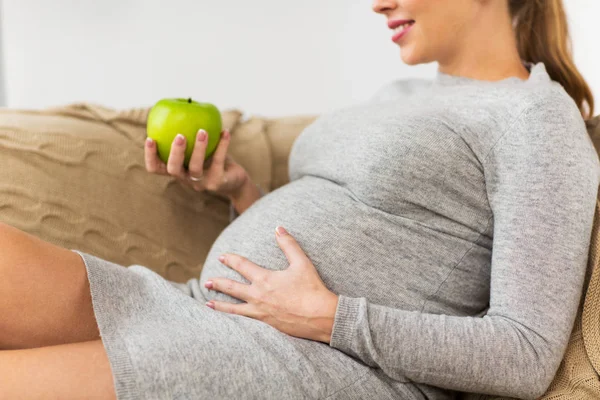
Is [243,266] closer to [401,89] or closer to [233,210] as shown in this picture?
[233,210]

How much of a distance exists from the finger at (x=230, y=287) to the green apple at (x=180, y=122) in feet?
0.89

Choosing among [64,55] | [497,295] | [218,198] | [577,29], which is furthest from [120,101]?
[497,295]

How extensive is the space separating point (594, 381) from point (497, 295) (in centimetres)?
18

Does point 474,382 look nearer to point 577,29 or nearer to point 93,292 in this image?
point 93,292

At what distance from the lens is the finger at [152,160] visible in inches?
44.1

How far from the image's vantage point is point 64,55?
1952 millimetres

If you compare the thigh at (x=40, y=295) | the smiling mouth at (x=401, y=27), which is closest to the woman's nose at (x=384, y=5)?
the smiling mouth at (x=401, y=27)

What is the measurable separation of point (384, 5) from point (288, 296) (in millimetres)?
588

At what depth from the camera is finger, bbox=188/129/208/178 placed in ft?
3.60

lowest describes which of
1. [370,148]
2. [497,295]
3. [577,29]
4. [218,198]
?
[218,198]

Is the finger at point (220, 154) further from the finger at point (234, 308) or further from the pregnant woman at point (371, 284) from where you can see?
the finger at point (234, 308)

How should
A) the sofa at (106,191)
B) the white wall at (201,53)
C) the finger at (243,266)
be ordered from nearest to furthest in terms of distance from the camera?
the finger at (243,266)
the sofa at (106,191)
the white wall at (201,53)

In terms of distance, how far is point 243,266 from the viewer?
96 cm

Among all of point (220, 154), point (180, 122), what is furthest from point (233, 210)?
point (180, 122)
